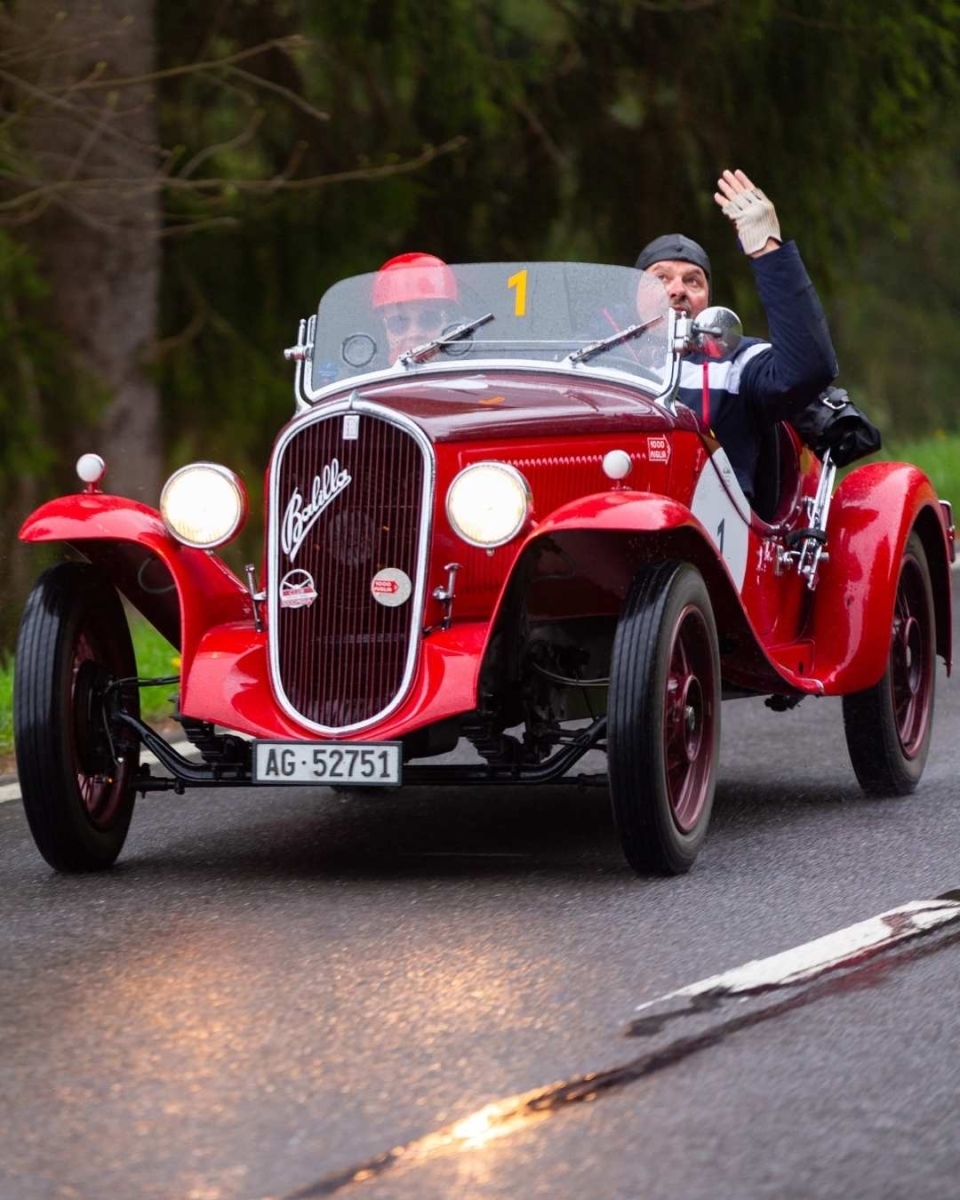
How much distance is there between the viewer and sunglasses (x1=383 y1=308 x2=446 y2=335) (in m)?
7.15

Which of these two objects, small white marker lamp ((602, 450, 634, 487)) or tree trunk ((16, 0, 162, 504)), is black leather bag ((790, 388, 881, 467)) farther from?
tree trunk ((16, 0, 162, 504))

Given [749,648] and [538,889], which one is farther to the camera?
[749,648]

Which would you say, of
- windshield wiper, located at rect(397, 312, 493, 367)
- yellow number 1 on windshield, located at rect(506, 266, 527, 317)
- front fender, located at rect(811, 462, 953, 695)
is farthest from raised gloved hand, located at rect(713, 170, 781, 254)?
front fender, located at rect(811, 462, 953, 695)

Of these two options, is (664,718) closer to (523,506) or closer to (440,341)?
(523,506)

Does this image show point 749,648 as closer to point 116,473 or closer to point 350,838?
point 350,838

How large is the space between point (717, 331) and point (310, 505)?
53.2 inches

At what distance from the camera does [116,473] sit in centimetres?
1367

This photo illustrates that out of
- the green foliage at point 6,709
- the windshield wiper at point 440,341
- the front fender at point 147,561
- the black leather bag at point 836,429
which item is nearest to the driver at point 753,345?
the black leather bag at point 836,429

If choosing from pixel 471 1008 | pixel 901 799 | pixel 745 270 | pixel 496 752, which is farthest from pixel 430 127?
pixel 471 1008

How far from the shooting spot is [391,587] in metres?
6.19

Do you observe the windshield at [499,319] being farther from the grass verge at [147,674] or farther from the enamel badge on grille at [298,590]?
the grass verge at [147,674]

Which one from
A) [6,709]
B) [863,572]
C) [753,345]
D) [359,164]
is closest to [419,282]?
[753,345]

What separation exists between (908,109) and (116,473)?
245 inches

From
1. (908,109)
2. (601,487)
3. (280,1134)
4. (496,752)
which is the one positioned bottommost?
(280,1134)
